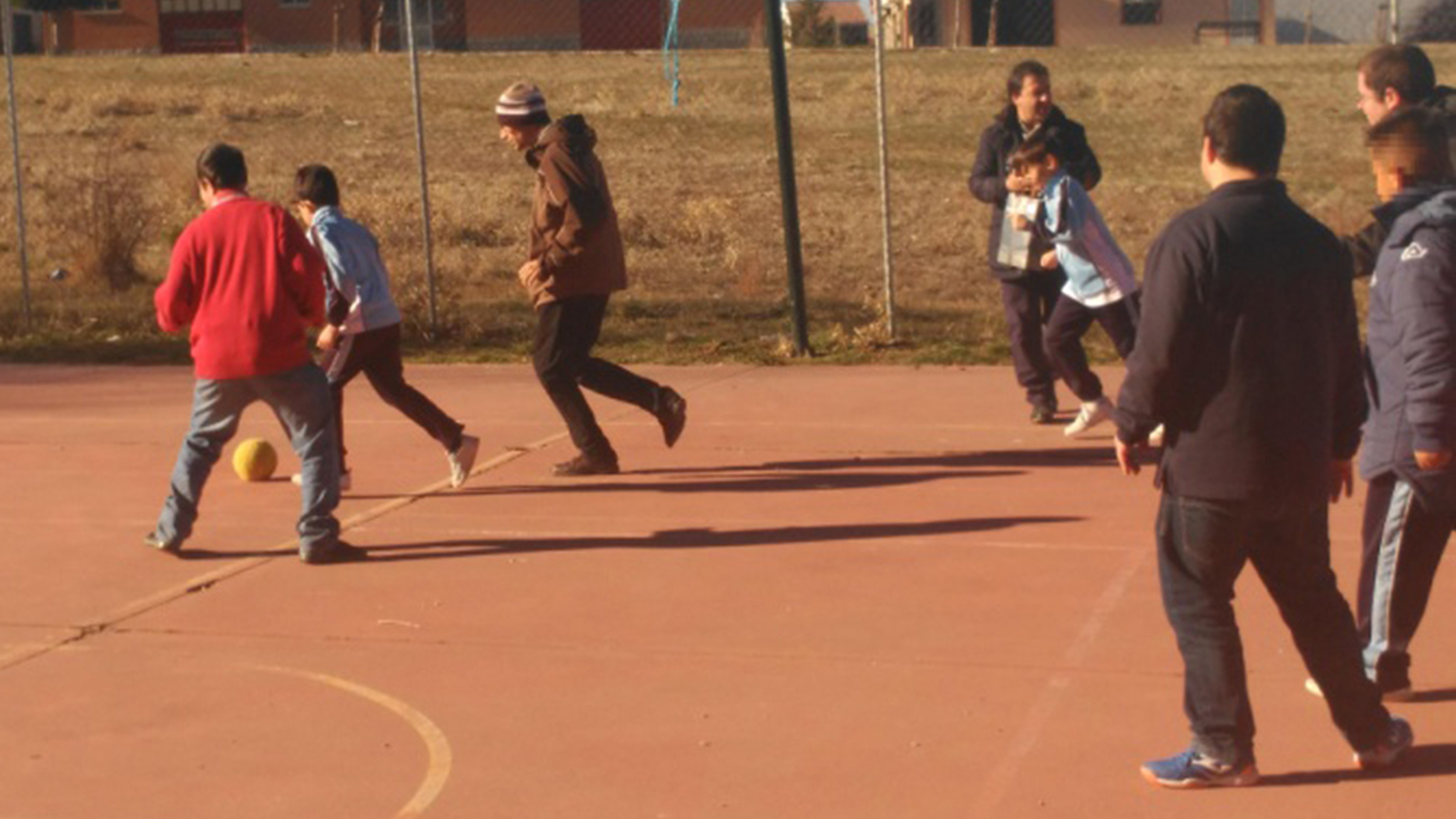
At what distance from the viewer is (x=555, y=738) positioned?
656 centimetres

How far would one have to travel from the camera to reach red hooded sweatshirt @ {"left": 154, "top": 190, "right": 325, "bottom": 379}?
8.73 meters

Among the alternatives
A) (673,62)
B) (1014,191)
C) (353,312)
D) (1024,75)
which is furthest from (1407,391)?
(673,62)

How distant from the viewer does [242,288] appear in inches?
344

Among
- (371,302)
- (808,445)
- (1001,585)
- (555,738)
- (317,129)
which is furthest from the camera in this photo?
(317,129)

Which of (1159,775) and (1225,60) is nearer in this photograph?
(1159,775)

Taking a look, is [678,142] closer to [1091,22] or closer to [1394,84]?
[1091,22]

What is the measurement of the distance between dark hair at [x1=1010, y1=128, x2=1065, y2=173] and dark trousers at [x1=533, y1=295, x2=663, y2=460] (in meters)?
2.12

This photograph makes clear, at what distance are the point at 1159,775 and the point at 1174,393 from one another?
1.02 metres

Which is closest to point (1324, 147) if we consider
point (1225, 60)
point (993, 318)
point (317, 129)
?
point (1225, 60)

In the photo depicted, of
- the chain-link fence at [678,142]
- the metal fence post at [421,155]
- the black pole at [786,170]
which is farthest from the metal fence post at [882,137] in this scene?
the metal fence post at [421,155]

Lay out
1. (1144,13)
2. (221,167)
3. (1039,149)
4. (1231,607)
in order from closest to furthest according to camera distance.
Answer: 1. (1231,607)
2. (221,167)
3. (1039,149)
4. (1144,13)

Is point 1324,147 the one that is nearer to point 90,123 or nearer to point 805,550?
point 90,123

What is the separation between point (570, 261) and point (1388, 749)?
539cm

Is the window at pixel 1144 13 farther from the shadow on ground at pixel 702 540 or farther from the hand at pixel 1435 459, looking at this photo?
the hand at pixel 1435 459
